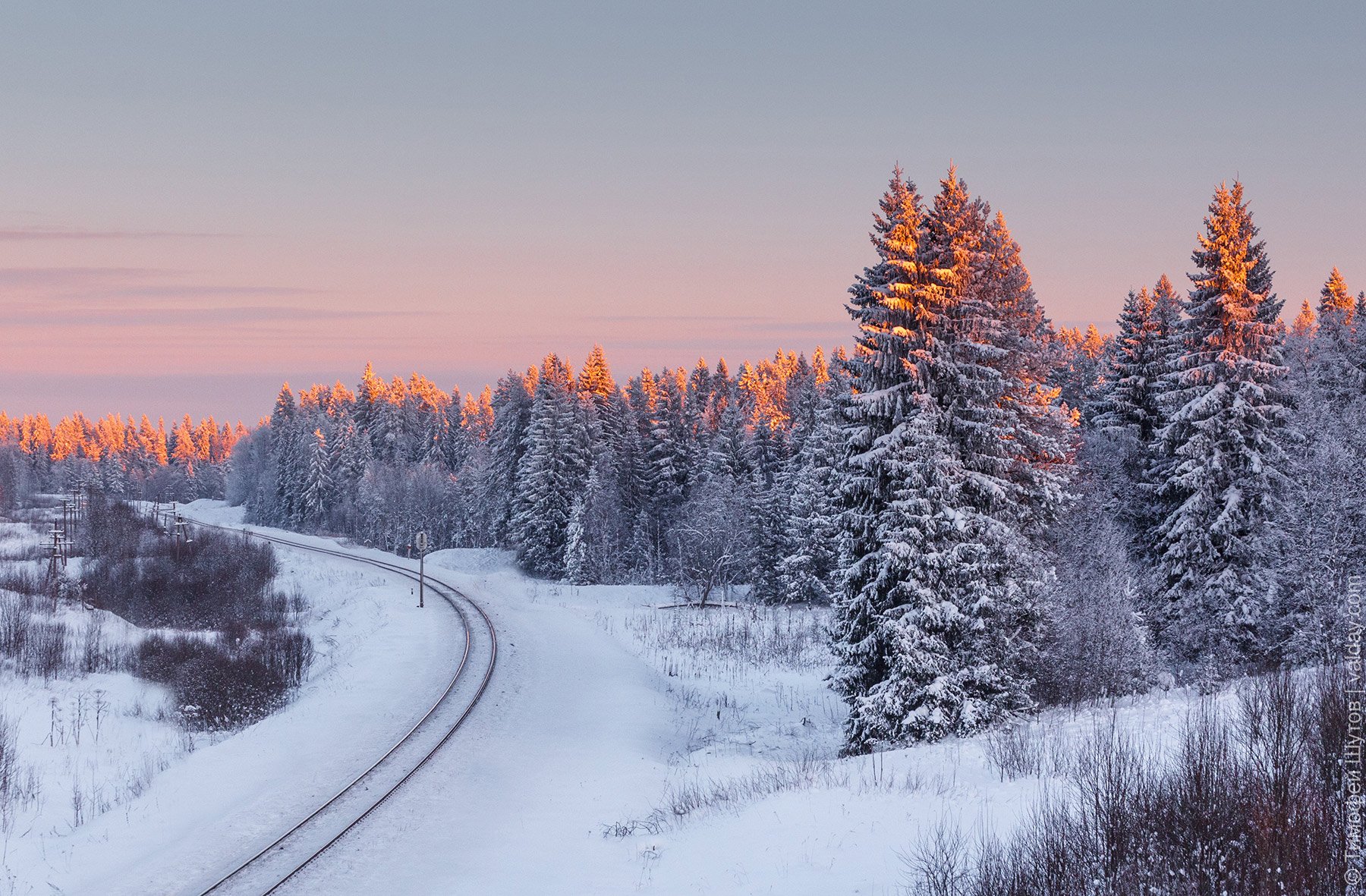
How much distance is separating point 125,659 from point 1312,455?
41.3 metres

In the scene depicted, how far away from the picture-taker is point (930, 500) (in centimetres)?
1769

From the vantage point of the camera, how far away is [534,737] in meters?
17.9

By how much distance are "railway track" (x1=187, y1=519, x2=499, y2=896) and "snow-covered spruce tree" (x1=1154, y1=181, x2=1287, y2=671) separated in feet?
73.5

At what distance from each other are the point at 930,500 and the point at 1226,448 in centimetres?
1576

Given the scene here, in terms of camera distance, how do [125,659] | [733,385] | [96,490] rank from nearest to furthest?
[125,659], [96,490], [733,385]

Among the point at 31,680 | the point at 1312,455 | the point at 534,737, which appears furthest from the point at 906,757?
the point at 31,680

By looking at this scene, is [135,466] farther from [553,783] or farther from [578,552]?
[553,783]

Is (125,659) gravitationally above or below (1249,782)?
below

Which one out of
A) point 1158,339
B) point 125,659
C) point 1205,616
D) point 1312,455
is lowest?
point 125,659

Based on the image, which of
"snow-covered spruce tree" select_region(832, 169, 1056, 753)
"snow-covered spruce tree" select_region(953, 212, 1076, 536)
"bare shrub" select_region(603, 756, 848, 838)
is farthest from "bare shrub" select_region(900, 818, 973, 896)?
"snow-covered spruce tree" select_region(953, 212, 1076, 536)

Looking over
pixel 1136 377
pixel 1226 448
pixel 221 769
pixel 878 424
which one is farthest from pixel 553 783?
pixel 1136 377

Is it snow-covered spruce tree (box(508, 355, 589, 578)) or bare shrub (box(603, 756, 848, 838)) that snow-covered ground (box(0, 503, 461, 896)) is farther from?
snow-covered spruce tree (box(508, 355, 589, 578))

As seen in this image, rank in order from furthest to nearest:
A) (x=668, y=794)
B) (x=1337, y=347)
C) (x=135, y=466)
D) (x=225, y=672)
Result: (x=135, y=466), (x=1337, y=347), (x=225, y=672), (x=668, y=794)

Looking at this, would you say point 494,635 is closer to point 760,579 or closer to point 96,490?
point 760,579
